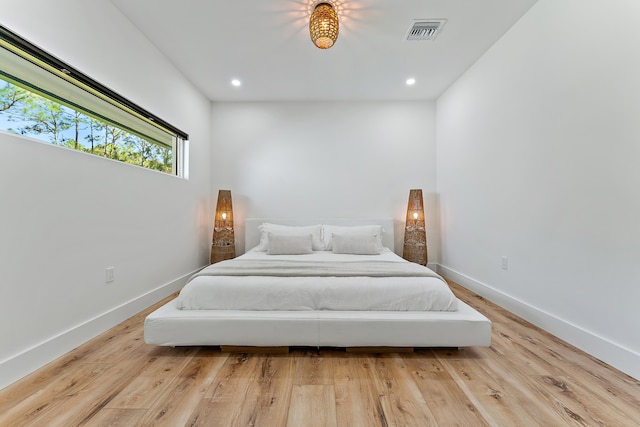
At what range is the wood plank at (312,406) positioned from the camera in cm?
128

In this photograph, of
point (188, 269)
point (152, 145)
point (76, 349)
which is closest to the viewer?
point (76, 349)

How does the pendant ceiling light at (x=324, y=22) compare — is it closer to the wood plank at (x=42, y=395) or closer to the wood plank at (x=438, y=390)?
the wood plank at (x=438, y=390)

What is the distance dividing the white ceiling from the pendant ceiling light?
0.47 ft

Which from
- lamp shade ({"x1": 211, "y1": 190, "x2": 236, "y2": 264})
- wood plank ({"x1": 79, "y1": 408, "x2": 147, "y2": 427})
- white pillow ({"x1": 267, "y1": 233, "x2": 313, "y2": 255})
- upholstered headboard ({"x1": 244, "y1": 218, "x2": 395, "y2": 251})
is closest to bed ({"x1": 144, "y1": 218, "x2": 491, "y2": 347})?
wood plank ({"x1": 79, "y1": 408, "x2": 147, "y2": 427})

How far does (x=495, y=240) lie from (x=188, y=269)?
11.9 ft

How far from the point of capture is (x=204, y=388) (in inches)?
60.1

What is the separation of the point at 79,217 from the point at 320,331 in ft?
6.19

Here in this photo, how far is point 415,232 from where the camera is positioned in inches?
161

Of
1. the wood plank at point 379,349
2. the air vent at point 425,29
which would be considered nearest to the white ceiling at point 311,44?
the air vent at point 425,29

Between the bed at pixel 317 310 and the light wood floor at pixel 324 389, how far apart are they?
4.9 inches

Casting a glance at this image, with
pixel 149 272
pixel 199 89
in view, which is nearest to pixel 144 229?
pixel 149 272

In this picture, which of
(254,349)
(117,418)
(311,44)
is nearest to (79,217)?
(117,418)

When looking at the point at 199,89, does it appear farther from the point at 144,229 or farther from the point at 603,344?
the point at 603,344

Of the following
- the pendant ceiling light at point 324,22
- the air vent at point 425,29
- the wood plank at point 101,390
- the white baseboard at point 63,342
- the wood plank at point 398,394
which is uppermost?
the air vent at point 425,29
